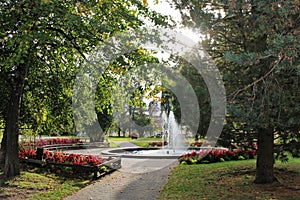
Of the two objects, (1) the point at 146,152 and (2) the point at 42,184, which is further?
(1) the point at 146,152

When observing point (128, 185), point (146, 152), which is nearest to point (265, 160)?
point (128, 185)

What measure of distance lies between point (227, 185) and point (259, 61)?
4148mm

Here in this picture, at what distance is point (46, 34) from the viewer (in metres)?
7.30

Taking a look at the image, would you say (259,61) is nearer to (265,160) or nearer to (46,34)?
(265,160)

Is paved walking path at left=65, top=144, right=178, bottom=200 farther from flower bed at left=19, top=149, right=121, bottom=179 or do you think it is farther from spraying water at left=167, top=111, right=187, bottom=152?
spraying water at left=167, top=111, right=187, bottom=152

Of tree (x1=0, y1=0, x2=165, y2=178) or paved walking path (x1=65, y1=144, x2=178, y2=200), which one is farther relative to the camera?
paved walking path (x1=65, y1=144, x2=178, y2=200)

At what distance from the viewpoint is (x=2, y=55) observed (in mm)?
7934

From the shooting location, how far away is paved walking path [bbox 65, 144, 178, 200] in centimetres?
723

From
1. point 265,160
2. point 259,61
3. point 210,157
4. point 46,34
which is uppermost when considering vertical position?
point 46,34

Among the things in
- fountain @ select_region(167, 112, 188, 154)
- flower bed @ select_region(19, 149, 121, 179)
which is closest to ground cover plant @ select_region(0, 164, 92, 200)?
flower bed @ select_region(19, 149, 121, 179)

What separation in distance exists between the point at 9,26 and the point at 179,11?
4.06 metres

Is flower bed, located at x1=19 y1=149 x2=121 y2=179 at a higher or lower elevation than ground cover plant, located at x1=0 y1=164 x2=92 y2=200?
higher

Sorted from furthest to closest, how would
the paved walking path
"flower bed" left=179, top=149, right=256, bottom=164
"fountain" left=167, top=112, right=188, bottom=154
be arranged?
"fountain" left=167, top=112, right=188, bottom=154
"flower bed" left=179, top=149, right=256, bottom=164
the paved walking path

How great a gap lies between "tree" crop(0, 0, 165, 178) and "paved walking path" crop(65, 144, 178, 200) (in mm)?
2590
